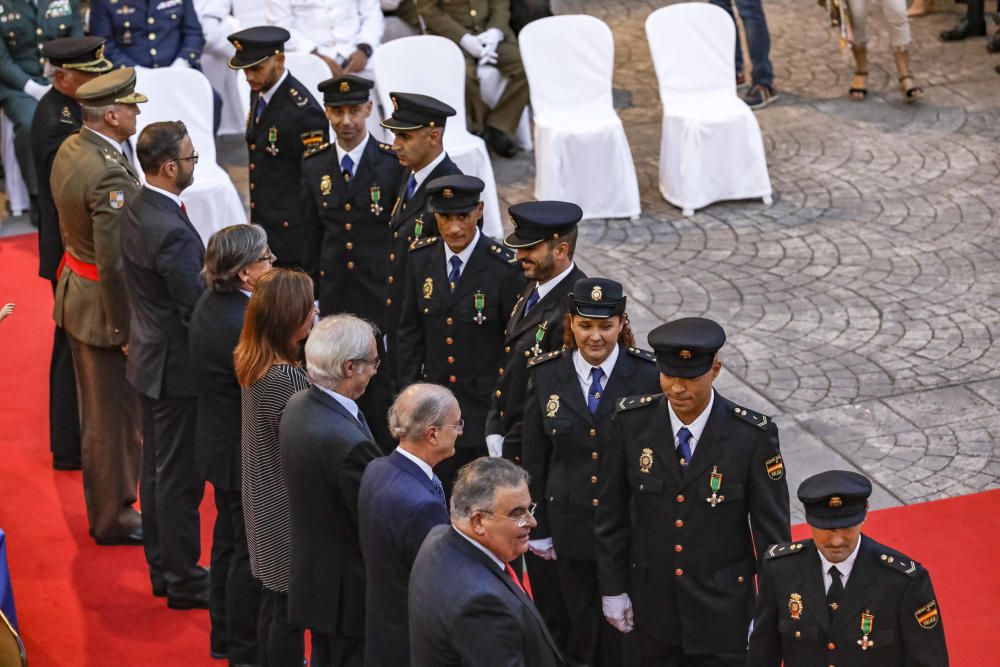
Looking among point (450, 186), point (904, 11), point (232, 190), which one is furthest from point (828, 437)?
point (904, 11)

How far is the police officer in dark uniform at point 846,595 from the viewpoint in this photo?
13.8 ft

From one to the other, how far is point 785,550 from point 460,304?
75.6 inches

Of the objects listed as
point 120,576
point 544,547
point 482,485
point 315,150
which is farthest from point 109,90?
point 482,485

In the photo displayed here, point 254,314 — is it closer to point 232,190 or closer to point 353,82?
point 353,82

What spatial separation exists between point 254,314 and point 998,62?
8589mm

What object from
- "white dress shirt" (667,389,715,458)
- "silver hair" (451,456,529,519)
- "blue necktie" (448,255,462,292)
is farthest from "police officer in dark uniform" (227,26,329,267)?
"silver hair" (451,456,529,519)

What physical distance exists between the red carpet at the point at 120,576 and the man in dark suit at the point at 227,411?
38 cm

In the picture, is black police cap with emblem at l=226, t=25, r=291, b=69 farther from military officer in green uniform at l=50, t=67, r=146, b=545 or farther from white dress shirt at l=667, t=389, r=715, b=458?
white dress shirt at l=667, t=389, r=715, b=458

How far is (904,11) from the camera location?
432 inches

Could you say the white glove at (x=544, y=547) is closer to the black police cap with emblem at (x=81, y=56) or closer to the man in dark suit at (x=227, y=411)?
the man in dark suit at (x=227, y=411)

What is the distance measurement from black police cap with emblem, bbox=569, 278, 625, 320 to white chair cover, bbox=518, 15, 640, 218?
4.97 metres

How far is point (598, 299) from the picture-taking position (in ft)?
15.6

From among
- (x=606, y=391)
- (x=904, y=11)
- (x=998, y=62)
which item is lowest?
(x=998, y=62)

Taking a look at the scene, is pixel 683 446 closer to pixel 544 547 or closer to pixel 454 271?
pixel 544 547
